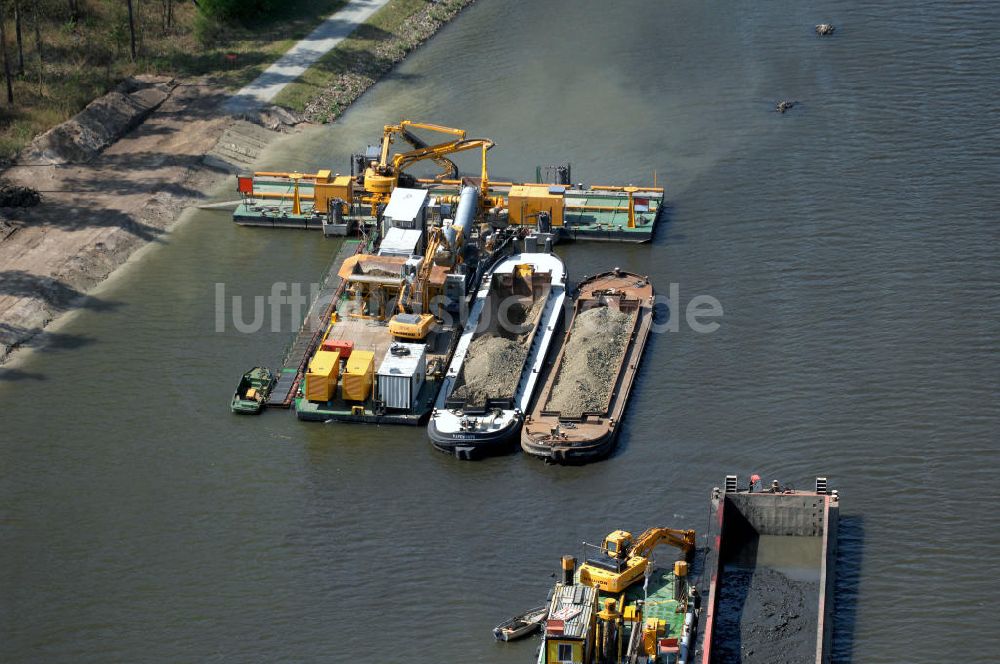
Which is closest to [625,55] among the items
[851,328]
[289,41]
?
[289,41]

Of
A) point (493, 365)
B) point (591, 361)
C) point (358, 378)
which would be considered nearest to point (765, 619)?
point (591, 361)

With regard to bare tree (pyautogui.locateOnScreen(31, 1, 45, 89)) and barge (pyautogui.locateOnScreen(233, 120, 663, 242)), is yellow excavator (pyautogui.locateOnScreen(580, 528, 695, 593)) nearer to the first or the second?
barge (pyautogui.locateOnScreen(233, 120, 663, 242))

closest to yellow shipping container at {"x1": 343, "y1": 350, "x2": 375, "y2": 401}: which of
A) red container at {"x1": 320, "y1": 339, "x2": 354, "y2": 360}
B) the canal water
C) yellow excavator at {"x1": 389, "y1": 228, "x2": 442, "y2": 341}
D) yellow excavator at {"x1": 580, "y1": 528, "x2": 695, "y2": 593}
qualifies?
red container at {"x1": 320, "y1": 339, "x2": 354, "y2": 360}

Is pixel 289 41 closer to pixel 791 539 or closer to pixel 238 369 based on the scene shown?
pixel 238 369

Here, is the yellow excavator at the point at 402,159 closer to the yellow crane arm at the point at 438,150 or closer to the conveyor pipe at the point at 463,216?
the yellow crane arm at the point at 438,150

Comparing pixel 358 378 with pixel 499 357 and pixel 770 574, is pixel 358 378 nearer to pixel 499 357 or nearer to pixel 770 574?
pixel 499 357
